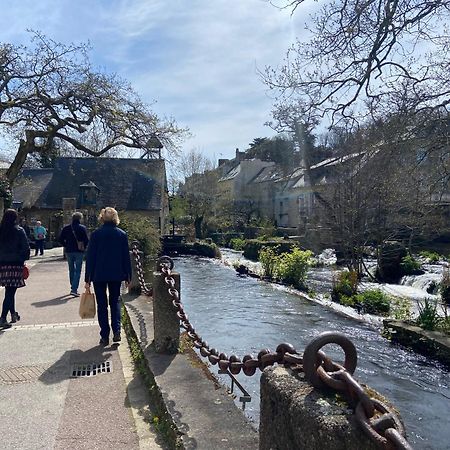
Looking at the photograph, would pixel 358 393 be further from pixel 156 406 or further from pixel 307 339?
pixel 307 339

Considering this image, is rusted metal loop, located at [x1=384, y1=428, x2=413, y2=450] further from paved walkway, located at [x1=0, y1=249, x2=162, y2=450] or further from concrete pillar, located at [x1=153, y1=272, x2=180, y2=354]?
concrete pillar, located at [x1=153, y1=272, x2=180, y2=354]

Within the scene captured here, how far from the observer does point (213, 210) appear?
149 feet

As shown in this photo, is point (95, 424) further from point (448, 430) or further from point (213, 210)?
point (213, 210)

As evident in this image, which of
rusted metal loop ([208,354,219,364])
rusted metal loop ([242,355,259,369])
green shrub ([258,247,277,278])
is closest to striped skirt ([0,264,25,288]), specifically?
rusted metal loop ([208,354,219,364])

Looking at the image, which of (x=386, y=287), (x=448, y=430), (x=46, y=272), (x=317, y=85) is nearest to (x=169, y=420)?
(x=448, y=430)

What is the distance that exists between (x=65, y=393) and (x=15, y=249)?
3403mm

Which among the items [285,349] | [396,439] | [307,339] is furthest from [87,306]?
[396,439]

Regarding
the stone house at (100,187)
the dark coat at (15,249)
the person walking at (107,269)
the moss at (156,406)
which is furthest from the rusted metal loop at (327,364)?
the stone house at (100,187)

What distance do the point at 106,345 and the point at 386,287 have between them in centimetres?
1333

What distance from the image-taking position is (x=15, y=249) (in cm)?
725

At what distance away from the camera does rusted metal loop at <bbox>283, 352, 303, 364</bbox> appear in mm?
2273

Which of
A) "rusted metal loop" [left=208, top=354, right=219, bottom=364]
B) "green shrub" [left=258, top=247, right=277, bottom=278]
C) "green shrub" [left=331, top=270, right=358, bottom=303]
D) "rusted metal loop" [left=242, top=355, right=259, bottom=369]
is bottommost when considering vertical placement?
"green shrub" [left=331, top=270, right=358, bottom=303]

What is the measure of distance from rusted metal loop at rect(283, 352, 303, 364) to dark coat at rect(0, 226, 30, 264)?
5.91 m

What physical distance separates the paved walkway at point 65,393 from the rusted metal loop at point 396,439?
8.39ft
